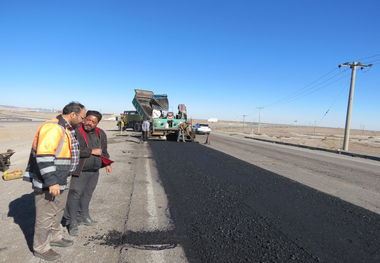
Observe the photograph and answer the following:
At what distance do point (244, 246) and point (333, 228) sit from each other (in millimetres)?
1858

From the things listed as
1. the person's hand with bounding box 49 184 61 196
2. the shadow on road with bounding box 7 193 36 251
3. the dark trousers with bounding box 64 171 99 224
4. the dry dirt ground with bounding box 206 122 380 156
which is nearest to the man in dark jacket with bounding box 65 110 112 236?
the dark trousers with bounding box 64 171 99 224

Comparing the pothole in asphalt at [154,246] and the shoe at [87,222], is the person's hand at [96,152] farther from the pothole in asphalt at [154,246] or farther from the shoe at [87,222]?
the pothole in asphalt at [154,246]

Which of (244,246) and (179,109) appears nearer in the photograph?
(244,246)

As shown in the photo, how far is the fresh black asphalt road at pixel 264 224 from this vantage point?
10.7 ft

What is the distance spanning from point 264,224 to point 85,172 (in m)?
3.02

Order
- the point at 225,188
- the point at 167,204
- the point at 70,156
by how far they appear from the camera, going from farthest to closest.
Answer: the point at 225,188 → the point at 167,204 → the point at 70,156

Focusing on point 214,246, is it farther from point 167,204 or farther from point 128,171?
point 128,171

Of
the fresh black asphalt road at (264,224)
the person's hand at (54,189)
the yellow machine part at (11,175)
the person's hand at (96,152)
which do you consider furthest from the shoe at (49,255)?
the yellow machine part at (11,175)

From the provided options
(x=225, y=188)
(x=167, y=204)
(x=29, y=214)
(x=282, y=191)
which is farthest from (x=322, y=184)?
(x=29, y=214)

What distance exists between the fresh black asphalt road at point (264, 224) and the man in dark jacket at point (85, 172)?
3.47 ft

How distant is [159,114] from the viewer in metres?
19.1

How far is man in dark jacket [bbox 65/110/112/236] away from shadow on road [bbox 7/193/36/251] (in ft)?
1.68

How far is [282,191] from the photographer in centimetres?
628

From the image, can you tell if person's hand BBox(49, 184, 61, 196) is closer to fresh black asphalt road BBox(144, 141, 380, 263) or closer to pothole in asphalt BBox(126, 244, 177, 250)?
pothole in asphalt BBox(126, 244, 177, 250)
